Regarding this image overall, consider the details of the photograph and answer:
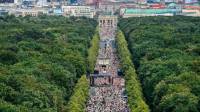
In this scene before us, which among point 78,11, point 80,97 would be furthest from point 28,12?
point 80,97

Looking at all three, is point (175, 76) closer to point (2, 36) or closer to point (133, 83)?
point (133, 83)

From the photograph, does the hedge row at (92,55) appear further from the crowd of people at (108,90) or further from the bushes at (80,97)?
the crowd of people at (108,90)

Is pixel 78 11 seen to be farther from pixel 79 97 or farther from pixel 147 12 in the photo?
Answer: pixel 79 97

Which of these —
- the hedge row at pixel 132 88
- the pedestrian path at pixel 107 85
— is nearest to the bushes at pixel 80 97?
the pedestrian path at pixel 107 85

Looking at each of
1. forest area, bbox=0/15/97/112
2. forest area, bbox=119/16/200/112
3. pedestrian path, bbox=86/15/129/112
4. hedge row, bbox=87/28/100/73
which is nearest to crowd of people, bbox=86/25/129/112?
pedestrian path, bbox=86/15/129/112

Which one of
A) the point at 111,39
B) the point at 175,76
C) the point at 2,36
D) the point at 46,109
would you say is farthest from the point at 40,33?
the point at 46,109
